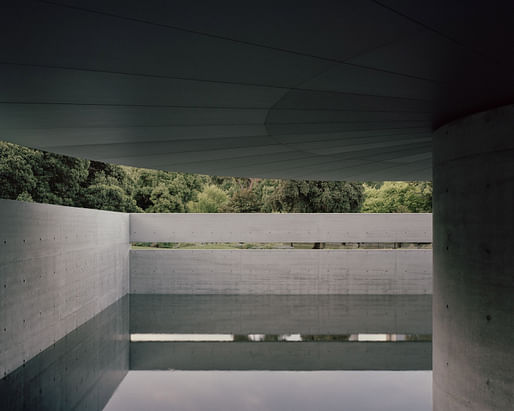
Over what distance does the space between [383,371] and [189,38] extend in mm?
7551

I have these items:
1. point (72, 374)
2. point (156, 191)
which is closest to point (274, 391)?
point (72, 374)

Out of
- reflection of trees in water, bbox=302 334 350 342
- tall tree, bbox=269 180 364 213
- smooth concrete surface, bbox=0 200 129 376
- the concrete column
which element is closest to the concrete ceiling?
the concrete column

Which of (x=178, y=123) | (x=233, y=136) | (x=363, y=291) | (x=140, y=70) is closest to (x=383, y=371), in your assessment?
(x=233, y=136)

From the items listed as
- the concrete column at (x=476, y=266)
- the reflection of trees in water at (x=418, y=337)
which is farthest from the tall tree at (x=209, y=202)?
the concrete column at (x=476, y=266)

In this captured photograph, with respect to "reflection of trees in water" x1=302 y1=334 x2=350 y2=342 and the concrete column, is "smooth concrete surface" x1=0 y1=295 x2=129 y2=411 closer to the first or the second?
"reflection of trees in water" x1=302 y1=334 x2=350 y2=342

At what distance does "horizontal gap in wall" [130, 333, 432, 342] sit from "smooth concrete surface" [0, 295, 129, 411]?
787 mm

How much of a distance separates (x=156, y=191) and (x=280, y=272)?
702 inches

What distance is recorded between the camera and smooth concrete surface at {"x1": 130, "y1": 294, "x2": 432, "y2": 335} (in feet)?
40.8

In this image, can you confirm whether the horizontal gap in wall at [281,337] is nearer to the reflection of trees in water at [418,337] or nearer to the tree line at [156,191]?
the reflection of trees in water at [418,337]

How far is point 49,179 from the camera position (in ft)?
76.6

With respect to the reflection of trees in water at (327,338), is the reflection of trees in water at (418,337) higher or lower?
lower

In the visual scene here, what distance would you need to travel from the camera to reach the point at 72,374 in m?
8.35

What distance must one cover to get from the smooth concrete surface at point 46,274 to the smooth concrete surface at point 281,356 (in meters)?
1.94

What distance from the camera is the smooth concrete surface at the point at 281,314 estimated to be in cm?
1243
